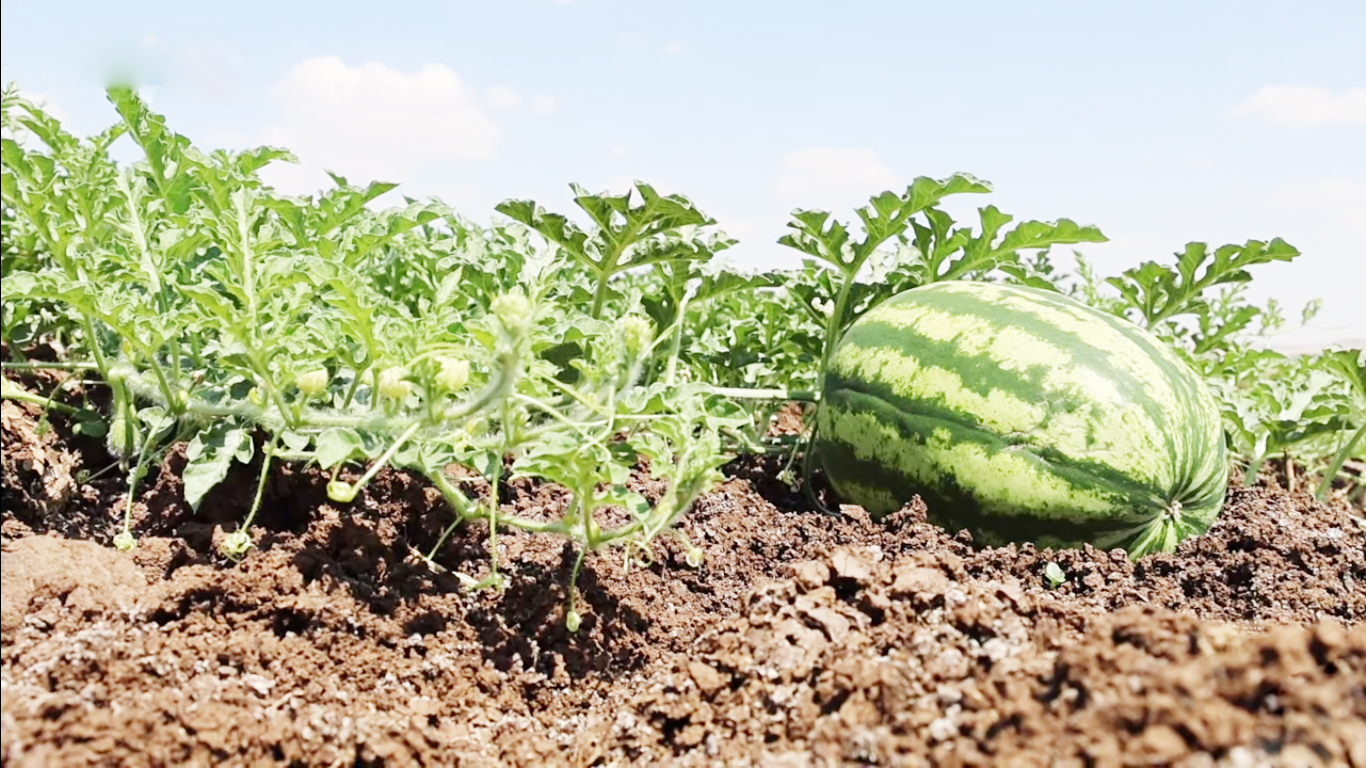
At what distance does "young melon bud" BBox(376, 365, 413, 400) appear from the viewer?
208 centimetres

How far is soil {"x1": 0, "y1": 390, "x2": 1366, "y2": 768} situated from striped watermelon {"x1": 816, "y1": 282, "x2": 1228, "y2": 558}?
0.38ft

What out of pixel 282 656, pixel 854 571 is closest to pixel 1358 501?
pixel 854 571

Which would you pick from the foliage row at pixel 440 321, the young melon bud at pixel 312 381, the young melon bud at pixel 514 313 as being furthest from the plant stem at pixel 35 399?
the young melon bud at pixel 514 313

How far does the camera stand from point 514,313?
1884mm

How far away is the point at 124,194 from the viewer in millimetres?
2672

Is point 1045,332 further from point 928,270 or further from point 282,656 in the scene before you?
point 282,656

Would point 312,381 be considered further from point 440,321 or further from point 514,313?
point 514,313

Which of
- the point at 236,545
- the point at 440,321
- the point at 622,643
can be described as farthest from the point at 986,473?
the point at 236,545

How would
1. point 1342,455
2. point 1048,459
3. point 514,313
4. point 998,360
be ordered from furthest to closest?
point 1342,455 → point 998,360 → point 1048,459 → point 514,313

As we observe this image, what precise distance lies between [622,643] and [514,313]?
3.07 feet

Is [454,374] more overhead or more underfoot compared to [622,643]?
more overhead

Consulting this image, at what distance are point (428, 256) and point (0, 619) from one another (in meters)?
1.80

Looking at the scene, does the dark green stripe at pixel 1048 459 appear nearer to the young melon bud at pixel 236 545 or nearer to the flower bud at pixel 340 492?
the flower bud at pixel 340 492

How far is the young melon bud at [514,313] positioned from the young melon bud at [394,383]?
30 cm
